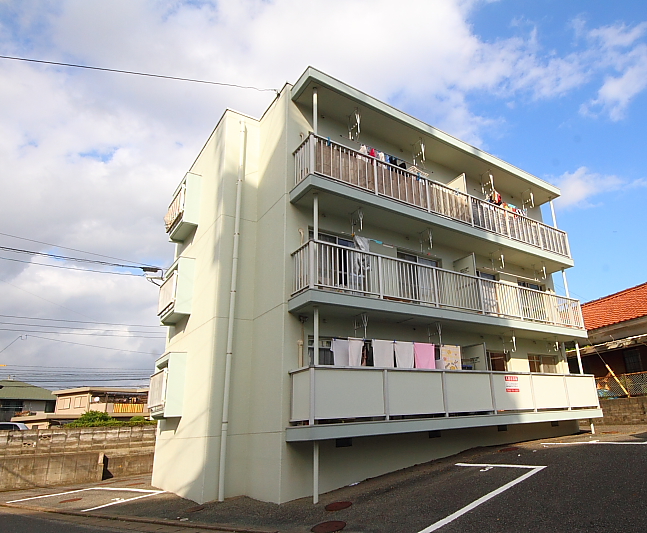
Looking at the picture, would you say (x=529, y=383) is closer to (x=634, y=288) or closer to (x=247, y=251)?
(x=247, y=251)

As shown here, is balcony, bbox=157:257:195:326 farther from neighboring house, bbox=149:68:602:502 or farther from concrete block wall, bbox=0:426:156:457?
concrete block wall, bbox=0:426:156:457

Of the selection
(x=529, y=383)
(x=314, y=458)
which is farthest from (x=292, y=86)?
(x=529, y=383)

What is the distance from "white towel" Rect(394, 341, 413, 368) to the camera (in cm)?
1034

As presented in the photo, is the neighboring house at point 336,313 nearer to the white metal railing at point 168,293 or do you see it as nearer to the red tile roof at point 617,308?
the white metal railing at point 168,293

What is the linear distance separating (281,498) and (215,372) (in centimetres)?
296

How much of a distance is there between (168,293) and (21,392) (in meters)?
38.4

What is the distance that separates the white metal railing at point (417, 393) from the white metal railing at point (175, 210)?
6710 millimetres

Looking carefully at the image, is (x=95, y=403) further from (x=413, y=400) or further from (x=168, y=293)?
(x=413, y=400)

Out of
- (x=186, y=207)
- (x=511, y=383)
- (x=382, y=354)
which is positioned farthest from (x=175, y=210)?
(x=511, y=383)

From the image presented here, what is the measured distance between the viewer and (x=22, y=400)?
41.3m

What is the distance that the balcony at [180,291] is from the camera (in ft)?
40.3

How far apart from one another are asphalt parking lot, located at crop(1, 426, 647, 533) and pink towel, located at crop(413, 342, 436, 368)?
7.09 feet

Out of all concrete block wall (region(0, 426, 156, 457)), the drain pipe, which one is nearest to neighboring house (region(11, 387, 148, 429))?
concrete block wall (region(0, 426, 156, 457))

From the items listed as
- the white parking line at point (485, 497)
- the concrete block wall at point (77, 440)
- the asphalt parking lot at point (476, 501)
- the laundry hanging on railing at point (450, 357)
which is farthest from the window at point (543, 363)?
the concrete block wall at point (77, 440)
